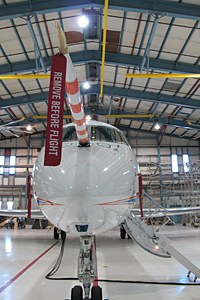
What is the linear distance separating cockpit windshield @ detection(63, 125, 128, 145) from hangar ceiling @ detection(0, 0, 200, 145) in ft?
27.1

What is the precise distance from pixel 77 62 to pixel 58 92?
15233 millimetres

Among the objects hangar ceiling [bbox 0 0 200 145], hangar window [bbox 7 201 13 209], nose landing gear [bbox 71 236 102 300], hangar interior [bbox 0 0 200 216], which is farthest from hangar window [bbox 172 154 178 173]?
nose landing gear [bbox 71 236 102 300]

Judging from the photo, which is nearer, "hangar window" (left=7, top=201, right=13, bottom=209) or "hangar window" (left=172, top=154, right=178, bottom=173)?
"hangar window" (left=7, top=201, right=13, bottom=209)

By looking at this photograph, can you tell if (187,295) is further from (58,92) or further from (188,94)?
(188,94)

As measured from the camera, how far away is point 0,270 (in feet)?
23.2

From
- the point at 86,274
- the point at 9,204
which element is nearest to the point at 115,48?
the point at 86,274

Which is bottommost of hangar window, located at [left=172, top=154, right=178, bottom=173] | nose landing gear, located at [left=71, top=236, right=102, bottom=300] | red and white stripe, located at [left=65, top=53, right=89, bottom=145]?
nose landing gear, located at [left=71, top=236, right=102, bottom=300]

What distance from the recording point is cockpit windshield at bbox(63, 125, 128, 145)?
5.32 m

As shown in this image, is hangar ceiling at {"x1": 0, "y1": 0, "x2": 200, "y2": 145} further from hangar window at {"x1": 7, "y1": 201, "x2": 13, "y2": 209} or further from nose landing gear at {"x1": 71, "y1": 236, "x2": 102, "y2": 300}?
hangar window at {"x1": 7, "y1": 201, "x2": 13, "y2": 209}

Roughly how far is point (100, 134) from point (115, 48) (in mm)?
12296

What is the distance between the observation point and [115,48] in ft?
54.2

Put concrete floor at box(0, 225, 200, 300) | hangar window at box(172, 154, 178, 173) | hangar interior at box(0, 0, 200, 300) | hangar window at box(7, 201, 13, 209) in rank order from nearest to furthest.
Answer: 1. concrete floor at box(0, 225, 200, 300)
2. hangar interior at box(0, 0, 200, 300)
3. hangar window at box(7, 201, 13, 209)
4. hangar window at box(172, 154, 178, 173)

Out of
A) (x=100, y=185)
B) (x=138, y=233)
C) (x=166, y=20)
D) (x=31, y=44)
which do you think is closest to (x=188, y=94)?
(x=166, y=20)

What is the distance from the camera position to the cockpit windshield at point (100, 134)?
532 centimetres
